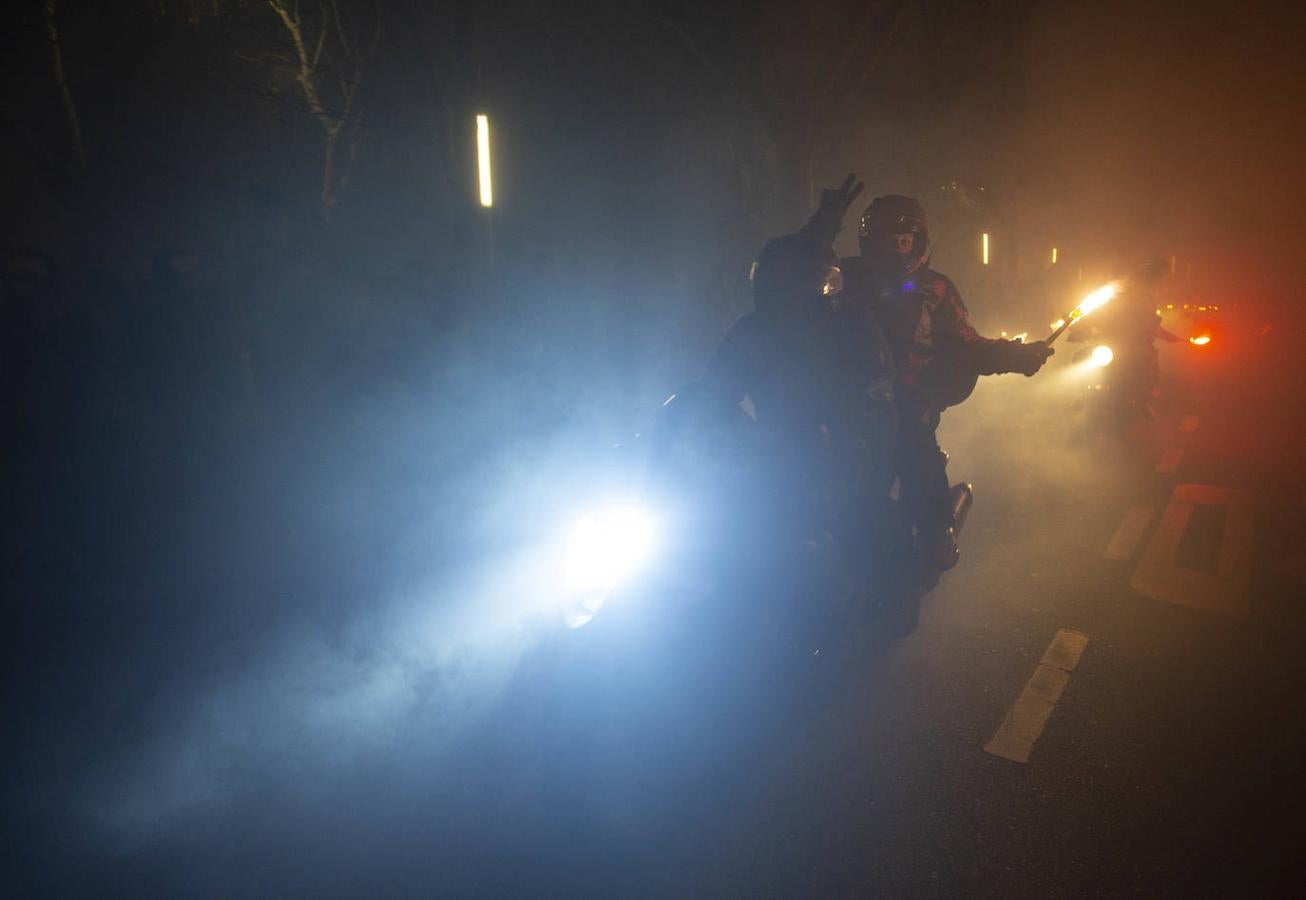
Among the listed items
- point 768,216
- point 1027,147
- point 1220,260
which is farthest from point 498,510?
point 1220,260

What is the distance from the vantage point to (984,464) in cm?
882

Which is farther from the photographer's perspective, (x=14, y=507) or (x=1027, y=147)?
(x=1027, y=147)

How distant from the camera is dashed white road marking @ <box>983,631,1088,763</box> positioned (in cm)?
312

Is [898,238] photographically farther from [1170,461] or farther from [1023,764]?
[1170,461]

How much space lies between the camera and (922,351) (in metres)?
4.15

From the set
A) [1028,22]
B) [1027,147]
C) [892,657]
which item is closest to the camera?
[892,657]

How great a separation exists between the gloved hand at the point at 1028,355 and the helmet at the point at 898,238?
71cm

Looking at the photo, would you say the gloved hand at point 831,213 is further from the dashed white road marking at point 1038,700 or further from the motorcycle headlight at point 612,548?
the dashed white road marking at point 1038,700

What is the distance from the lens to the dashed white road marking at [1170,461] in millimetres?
8023

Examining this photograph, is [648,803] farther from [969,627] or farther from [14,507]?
[14,507]

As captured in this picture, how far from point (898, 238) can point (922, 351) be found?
67 centimetres

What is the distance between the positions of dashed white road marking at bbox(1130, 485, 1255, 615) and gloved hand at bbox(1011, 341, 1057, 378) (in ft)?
5.67

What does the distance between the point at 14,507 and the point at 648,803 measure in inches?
122

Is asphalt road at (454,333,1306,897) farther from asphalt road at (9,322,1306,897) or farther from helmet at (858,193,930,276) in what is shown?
helmet at (858,193,930,276)
